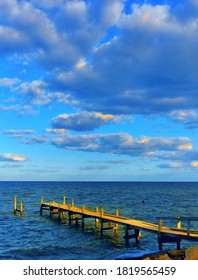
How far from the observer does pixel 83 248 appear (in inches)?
1099

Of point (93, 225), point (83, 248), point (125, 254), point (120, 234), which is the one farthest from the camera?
point (93, 225)

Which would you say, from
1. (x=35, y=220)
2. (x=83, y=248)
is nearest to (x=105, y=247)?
(x=83, y=248)

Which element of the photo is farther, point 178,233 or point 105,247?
point 105,247

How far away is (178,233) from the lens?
80.8 feet
